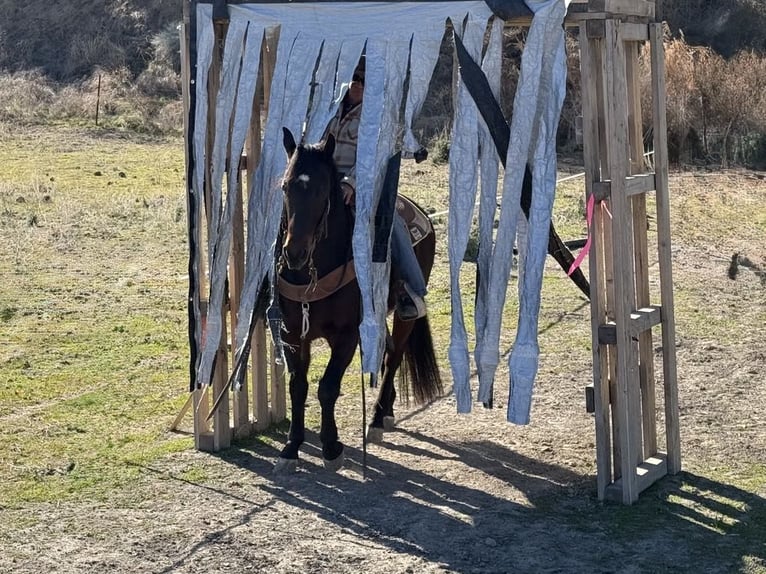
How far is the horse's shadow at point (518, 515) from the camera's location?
5777mm

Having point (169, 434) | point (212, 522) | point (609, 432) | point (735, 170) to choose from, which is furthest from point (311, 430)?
point (735, 170)

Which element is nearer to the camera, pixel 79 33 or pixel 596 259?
pixel 596 259

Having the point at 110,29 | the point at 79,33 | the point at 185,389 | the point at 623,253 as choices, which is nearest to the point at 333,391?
the point at 623,253

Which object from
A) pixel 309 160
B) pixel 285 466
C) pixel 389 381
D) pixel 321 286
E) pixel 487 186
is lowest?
pixel 285 466

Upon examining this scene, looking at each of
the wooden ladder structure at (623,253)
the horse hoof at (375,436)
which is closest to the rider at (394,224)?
the horse hoof at (375,436)

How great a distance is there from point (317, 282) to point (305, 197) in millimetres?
646

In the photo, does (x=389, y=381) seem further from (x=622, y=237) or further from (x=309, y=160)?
(x=622, y=237)

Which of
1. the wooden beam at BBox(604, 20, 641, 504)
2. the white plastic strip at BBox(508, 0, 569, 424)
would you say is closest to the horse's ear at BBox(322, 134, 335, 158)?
the white plastic strip at BBox(508, 0, 569, 424)

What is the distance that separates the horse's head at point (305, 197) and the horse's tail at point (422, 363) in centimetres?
180

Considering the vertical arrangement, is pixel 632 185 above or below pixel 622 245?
above

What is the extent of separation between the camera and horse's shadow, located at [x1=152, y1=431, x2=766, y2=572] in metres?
5.78

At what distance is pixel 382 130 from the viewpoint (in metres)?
6.55

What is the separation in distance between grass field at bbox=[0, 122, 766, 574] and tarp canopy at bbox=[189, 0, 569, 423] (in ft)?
2.62

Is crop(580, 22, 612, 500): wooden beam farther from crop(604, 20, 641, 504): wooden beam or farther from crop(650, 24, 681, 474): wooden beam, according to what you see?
crop(650, 24, 681, 474): wooden beam
